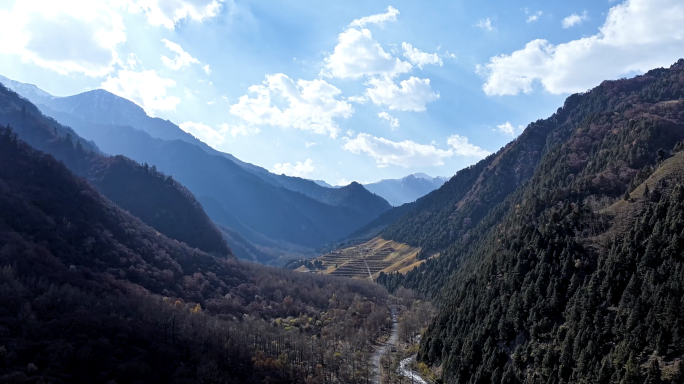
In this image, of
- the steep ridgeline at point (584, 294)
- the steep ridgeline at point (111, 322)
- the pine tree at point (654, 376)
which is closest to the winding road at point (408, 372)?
the steep ridgeline at point (584, 294)

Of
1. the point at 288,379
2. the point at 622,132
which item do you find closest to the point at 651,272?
the point at 288,379

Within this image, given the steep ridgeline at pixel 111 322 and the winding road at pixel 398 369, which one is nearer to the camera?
the steep ridgeline at pixel 111 322

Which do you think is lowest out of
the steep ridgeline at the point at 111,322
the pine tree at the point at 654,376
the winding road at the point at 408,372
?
the steep ridgeline at the point at 111,322

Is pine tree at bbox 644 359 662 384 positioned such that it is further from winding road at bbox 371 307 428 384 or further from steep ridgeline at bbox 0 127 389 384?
steep ridgeline at bbox 0 127 389 384

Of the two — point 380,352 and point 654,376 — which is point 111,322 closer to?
point 380,352

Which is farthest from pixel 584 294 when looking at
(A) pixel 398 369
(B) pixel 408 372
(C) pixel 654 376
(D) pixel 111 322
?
(D) pixel 111 322

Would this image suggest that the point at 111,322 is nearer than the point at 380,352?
Yes

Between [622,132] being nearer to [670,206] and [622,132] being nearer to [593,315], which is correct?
[670,206]

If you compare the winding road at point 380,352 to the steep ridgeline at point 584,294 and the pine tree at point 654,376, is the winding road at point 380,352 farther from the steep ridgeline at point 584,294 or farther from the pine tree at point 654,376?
the pine tree at point 654,376
